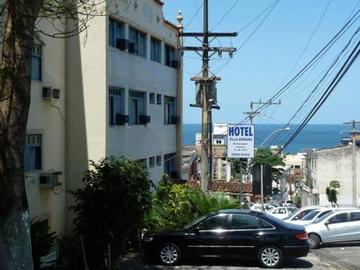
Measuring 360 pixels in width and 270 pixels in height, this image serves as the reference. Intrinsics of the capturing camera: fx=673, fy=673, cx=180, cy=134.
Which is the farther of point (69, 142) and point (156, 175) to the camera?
point (156, 175)

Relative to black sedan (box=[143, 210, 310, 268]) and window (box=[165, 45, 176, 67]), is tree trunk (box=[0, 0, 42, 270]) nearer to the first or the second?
black sedan (box=[143, 210, 310, 268])

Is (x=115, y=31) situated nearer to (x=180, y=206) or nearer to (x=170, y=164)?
(x=180, y=206)

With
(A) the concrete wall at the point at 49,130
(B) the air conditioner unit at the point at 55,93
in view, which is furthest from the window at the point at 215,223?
(B) the air conditioner unit at the point at 55,93

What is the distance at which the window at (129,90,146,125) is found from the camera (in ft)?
81.5

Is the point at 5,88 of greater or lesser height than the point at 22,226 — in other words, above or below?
above

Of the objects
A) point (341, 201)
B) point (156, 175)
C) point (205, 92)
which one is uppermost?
point (205, 92)

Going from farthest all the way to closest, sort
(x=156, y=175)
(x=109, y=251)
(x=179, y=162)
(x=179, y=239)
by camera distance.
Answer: (x=179, y=162)
(x=156, y=175)
(x=179, y=239)
(x=109, y=251)

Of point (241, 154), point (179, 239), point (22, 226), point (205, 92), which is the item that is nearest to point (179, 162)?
point (205, 92)

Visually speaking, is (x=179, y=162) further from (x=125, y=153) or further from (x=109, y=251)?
(x=109, y=251)

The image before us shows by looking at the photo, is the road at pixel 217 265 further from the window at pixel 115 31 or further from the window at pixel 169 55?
the window at pixel 169 55

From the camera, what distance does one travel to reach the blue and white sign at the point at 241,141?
21109 millimetres

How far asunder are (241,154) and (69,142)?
17.7ft

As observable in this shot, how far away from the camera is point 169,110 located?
103ft

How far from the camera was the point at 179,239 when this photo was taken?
1584 cm
